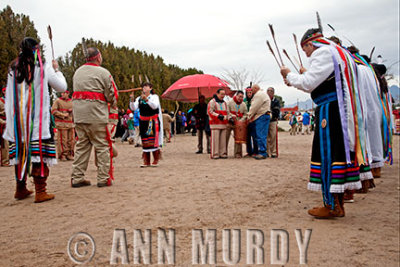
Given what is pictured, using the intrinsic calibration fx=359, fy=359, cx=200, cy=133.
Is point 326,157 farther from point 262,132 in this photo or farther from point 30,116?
point 262,132

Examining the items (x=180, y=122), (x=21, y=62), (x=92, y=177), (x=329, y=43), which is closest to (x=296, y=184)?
(x=329, y=43)

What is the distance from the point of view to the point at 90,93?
17.4ft

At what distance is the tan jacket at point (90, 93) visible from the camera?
528 cm

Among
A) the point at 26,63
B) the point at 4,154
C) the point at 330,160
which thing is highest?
the point at 26,63

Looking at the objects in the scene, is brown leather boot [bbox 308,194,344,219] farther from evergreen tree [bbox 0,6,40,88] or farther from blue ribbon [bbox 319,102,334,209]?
evergreen tree [bbox 0,6,40,88]

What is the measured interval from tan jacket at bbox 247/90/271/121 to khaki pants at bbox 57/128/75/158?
487cm

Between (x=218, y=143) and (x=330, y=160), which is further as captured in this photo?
(x=218, y=143)

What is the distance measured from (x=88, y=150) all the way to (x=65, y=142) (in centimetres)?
463

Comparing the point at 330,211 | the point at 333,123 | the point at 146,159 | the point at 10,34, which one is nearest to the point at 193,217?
the point at 330,211

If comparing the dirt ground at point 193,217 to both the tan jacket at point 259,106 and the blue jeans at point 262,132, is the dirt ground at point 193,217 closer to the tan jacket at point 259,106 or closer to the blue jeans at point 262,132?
the blue jeans at point 262,132

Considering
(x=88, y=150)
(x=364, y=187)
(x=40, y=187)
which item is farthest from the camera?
(x=88, y=150)

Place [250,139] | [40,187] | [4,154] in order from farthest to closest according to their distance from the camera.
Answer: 1. [250,139]
2. [4,154]
3. [40,187]

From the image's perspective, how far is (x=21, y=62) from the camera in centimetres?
441

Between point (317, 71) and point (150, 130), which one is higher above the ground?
point (317, 71)
